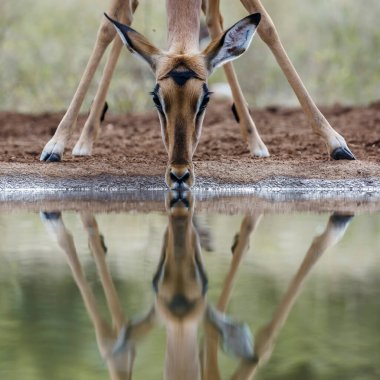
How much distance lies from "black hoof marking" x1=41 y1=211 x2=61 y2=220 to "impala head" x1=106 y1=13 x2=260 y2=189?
38.1 inches

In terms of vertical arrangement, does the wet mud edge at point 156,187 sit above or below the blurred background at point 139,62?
above

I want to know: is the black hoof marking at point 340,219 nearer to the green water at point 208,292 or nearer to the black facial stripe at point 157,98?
the green water at point 208,292

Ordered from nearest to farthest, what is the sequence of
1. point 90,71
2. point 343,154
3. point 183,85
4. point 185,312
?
point 185,312 → point 183,85 → point 343,154 → point 90,71

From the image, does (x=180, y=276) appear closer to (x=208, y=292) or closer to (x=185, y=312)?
(x=208, y=292)

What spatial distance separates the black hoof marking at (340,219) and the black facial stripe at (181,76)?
1.61m

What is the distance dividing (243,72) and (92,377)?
2091 centimetres

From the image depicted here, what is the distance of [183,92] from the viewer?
29.0 feet

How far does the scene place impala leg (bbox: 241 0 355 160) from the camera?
10719mm

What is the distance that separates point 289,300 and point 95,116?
7.12 metres

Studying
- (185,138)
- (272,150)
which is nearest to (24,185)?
(185,138)

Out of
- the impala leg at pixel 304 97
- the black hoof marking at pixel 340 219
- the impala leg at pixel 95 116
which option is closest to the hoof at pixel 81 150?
the impala leg at pixel 95 116

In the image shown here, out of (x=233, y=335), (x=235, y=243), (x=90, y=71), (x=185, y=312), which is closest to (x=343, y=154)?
(x=90, y=71)

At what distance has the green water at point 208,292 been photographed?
4047 millimetres

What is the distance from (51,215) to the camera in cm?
837
